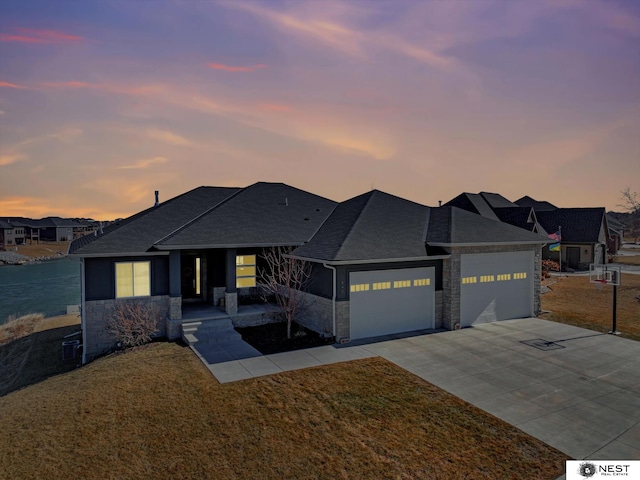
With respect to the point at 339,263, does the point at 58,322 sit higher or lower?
lower

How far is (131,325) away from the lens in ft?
46.4

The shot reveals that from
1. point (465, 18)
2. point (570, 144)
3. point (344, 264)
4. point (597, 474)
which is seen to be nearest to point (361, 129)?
point (465, 18)

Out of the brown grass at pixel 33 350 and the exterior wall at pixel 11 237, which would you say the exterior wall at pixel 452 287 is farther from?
the exterior wall at pixel 11 237

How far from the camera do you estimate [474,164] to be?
24.7 m

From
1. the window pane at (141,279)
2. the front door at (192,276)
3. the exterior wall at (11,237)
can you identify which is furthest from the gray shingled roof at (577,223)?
the exterior wall at (11,237)

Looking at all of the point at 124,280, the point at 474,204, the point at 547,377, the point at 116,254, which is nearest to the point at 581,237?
the point at 474,204

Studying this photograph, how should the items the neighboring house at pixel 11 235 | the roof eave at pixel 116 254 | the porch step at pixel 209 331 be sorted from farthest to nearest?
the neighboring house at pixel 11 235 → the porch step at pixel 209 331 → the roof eave at pixel 116 254

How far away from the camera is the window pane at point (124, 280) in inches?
583

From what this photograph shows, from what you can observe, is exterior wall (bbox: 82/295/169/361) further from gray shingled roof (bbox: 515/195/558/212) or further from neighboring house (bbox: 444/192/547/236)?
gray shingled roof (bbox: 515/195/558/212)

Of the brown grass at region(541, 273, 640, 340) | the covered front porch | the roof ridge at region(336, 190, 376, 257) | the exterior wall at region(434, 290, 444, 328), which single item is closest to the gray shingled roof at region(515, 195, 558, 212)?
the brown grass at region(541, 273, 640, 340)

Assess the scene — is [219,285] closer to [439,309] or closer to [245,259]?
[245,259]

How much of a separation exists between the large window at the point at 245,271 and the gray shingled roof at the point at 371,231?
2698 millimetres

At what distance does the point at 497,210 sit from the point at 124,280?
118ft

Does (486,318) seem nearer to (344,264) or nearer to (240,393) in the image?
(344,264)
